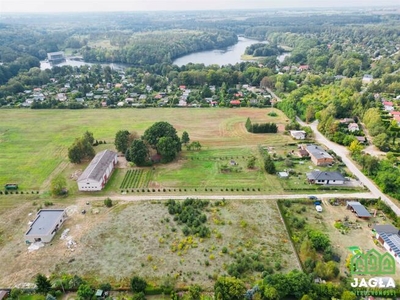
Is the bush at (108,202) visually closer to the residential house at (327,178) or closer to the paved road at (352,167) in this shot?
the residential house at (327,178)

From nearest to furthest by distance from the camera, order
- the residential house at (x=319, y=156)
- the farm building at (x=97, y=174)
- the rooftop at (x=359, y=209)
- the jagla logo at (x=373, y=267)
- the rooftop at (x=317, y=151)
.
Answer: the jagla logo at (x=373, y=267)
the rooftop at (x=359, y=209)
the farm building at (x=97, y=174)
the residential house at (x=319, y=156)
the rooftop at (x=317, y=151)

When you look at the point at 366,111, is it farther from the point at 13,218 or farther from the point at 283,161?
the point at 13,218

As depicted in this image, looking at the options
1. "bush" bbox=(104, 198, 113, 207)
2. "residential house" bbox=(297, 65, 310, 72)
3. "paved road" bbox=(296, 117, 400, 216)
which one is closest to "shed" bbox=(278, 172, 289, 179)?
"paved road" bbox=(296, 117, 400, 216)

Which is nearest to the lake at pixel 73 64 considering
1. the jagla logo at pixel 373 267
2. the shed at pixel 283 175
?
the shed at pixel 283 175

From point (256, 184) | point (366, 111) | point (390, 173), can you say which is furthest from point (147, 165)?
point (366, 111)

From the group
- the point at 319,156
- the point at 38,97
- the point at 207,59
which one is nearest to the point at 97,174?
the point at 319,156

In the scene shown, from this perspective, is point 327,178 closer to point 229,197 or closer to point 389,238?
point 389,238
